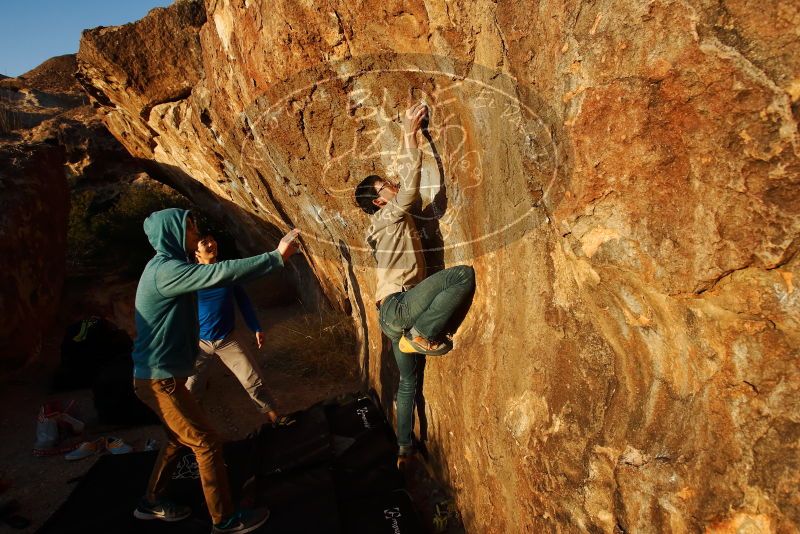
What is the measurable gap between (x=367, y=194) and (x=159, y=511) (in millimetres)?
2451

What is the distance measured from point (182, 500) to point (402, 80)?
3.13m

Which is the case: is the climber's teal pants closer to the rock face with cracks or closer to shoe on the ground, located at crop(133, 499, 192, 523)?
the rock face with cracks

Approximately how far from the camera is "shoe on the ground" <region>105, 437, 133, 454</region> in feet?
14.2

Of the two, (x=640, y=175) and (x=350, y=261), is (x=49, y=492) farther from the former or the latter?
(x=640, y=175)

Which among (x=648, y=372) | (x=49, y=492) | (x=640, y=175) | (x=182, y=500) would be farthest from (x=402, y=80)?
(x=49, y=492)

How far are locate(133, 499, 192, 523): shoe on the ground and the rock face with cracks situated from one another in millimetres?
1678

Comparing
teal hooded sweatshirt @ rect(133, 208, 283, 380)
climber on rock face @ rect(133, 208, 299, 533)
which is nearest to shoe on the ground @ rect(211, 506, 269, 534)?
climber on rock face @ rect(133, 208, 299, 533)

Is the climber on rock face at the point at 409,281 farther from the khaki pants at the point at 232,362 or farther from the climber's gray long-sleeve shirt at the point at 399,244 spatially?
the khaki pants at the point at 232,362

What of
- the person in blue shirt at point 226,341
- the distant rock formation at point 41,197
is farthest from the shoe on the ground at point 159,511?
the distant rock formation at point 41,197

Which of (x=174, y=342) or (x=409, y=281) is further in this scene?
(x=409, y=281)

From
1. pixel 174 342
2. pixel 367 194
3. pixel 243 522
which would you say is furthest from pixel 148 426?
pixel 367 194

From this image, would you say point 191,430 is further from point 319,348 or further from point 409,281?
point 319,348

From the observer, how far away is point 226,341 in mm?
4164

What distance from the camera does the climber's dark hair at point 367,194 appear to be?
11.6 feet
